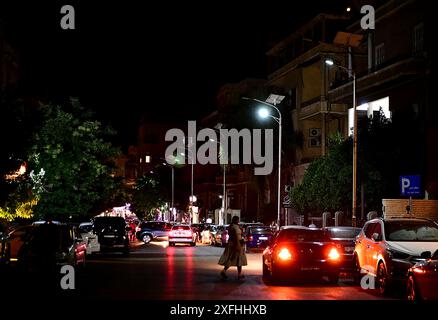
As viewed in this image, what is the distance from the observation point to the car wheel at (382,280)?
19.7 meters

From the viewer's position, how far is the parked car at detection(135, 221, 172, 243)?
61156mm

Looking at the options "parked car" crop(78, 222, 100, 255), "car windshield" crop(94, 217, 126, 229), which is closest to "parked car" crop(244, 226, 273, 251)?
"car windshield" crop(94, 217, 126, 229)

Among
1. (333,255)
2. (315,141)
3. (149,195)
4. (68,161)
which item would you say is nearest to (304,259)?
(333,255)

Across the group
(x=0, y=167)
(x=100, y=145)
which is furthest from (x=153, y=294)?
(x=100, y=145)

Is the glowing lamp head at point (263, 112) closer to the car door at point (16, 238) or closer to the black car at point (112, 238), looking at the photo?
the black car at point (112, 238)

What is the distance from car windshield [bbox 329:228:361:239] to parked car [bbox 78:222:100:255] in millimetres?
12734

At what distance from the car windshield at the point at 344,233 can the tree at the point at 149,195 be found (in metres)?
97.4

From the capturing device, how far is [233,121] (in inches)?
2689

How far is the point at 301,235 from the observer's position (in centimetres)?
2370

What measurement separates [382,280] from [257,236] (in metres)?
24.9

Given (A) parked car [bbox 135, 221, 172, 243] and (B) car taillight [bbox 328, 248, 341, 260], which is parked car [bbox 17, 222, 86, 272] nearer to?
(B) car taillight [bbox 328, 248, 341, 260]

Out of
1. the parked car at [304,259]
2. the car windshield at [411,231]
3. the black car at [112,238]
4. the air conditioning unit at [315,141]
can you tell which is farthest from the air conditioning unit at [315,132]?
the car windshield at [411,231]

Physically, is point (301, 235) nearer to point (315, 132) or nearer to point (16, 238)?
point (16, 238)
